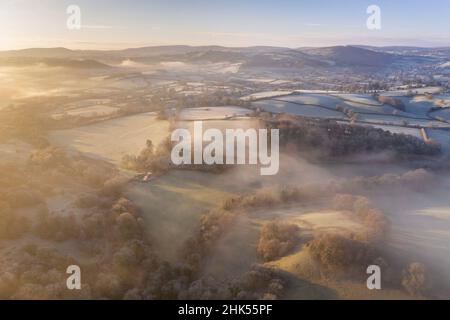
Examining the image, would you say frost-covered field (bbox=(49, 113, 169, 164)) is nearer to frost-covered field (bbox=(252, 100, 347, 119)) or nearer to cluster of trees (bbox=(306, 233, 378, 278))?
frost-covered field (bbox=(252, 100, 347, 119))

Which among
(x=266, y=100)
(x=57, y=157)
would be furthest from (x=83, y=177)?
(x=266, y=100)

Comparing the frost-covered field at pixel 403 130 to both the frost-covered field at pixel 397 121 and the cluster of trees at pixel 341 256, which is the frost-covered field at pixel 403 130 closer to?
the frost-covered field at pixel 397 121

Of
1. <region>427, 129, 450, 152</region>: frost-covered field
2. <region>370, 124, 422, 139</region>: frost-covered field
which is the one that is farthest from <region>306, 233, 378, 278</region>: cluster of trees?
<region>370, 124, 422, 139</region>: frost-covered field

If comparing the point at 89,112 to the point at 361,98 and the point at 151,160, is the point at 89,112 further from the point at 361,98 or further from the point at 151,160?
the point at 361,98

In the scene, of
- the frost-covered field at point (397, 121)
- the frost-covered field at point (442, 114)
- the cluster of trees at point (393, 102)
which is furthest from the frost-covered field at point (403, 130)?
the cluster of trees at point (393, 102)

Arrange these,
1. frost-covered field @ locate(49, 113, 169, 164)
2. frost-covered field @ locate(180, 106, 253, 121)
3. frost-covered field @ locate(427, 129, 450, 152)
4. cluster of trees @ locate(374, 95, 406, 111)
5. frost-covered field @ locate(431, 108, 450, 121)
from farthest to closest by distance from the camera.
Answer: cluster of trees @ locate(374, 95, 406, 111) → frost-covered field @ locate(431, 108, 450, 121) → frost-covered field @ locate(180, 106, 253, 121) → frost-covered field @ locate(427, 129, 450, 152) → frost-covered field @ locate(49, 113, 169, 164)

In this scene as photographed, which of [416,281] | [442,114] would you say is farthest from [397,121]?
[416,281]
